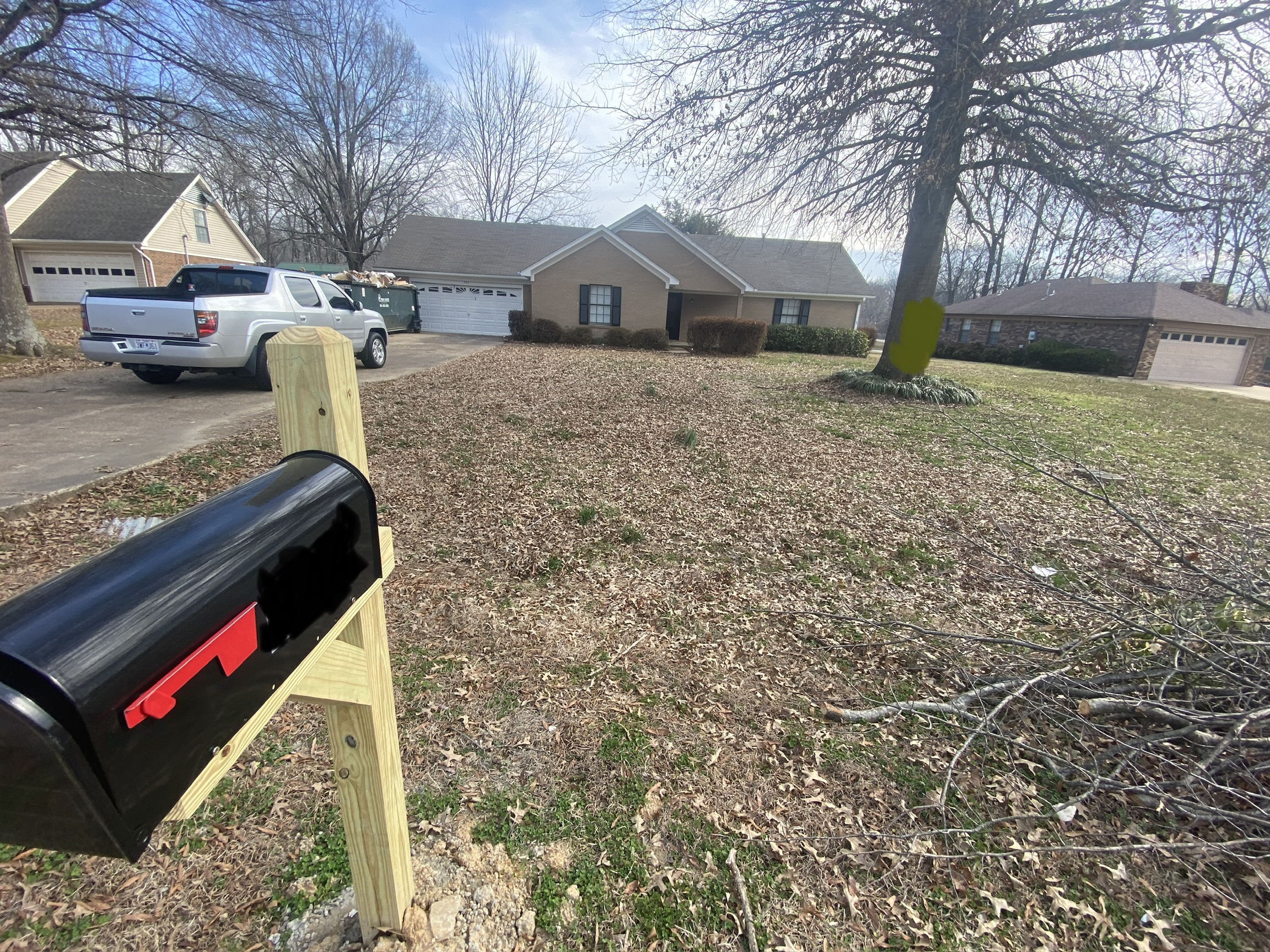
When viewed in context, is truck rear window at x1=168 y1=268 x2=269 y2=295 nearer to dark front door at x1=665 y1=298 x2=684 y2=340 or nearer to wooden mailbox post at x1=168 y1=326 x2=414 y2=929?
wooden mailbox post at x1=168 y1=326 x2=414 y2=929

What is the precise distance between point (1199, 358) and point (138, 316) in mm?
37359

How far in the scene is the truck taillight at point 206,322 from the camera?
739 cm

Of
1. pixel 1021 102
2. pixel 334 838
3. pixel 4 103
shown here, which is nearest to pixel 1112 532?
pixel 334 838

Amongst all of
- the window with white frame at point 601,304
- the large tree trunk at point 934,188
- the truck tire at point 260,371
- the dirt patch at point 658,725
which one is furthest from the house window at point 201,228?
the large tree trunk at point 934,188

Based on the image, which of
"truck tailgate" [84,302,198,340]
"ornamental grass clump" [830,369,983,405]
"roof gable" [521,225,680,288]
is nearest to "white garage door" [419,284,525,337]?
"roof gable" [521,225,680,288]

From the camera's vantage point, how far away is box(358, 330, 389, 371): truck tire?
1161 cm

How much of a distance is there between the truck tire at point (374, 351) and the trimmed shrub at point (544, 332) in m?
9.29

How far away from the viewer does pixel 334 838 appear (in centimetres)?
209

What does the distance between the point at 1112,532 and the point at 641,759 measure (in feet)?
16.8

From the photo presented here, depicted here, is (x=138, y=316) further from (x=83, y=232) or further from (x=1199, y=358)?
(x=1199, y=358)

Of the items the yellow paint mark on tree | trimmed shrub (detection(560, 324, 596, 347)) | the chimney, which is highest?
the chimney

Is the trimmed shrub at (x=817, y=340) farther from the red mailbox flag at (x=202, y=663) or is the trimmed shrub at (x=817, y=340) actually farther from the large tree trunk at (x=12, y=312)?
the red mailbox flag at (x=202, y=663)

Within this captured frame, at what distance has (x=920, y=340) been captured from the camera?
4.49 metres

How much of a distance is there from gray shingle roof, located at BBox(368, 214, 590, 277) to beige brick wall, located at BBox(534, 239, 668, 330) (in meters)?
2.63
